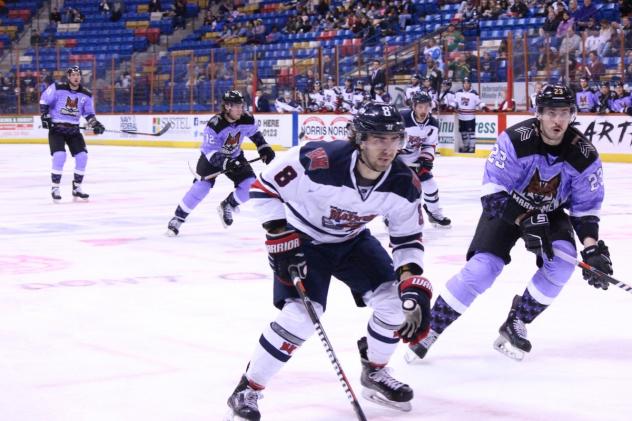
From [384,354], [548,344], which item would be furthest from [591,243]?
[384,354]

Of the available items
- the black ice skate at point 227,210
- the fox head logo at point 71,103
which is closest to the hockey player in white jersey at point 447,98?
the fox head logo at point 71,103

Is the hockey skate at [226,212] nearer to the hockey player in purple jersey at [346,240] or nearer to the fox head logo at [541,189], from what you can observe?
the fox head logo at [541,189]

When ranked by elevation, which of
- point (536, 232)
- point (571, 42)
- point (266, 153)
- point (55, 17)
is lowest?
point (536, 232)

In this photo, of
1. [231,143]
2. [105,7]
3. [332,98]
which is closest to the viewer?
[231,143]

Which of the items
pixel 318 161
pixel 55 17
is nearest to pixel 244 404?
pixel 318 161

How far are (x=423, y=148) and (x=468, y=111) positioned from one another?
9.75 metres

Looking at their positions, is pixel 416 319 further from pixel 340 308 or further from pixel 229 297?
pixel 229 297

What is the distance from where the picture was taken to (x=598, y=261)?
4.15 meters

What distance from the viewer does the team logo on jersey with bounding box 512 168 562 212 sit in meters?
4.28

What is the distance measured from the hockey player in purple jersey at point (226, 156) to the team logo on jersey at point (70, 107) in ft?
11.9

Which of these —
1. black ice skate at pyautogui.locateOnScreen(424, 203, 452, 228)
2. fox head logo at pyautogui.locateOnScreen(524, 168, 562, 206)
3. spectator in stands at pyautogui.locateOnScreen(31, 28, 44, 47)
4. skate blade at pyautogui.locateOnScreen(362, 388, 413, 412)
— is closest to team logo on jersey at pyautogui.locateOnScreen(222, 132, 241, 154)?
→ black ice skate at pyautogui.locateOnScreen(424, 203, 452, 228)

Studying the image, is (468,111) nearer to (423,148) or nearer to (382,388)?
(423,148)

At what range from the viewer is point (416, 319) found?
3.42 m

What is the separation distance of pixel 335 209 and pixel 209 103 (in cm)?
2075
